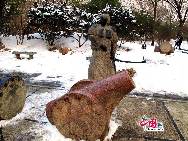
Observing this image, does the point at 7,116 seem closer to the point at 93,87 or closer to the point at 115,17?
the point at 93,87

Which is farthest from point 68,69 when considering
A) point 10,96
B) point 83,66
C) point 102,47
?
point 10,96

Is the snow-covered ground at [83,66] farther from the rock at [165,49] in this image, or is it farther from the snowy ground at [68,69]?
the rock at [165,49]

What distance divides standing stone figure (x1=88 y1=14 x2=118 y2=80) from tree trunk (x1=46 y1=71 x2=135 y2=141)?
151 cm

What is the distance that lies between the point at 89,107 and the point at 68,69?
265 inches

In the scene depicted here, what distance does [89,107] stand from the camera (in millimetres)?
5742

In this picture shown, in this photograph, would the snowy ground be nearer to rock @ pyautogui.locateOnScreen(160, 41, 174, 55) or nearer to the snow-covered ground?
the snow-covered ground

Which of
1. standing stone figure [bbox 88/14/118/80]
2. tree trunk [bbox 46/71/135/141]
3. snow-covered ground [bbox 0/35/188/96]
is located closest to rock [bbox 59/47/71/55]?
snow-covered ground [bbox 0/35/188/96]

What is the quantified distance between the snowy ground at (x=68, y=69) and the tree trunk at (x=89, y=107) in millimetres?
365

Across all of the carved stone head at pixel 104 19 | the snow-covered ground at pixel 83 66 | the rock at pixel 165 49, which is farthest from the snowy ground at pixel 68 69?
the carved stone head at pixel 104 19

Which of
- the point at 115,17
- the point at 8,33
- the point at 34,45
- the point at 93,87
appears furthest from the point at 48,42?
the point at 93,87

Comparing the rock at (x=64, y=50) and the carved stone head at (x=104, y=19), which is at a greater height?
the carved stone head at (x=104, y=19)

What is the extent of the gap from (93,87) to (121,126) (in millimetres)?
1420

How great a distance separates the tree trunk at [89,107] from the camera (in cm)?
570

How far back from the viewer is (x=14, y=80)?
6.93 meters
